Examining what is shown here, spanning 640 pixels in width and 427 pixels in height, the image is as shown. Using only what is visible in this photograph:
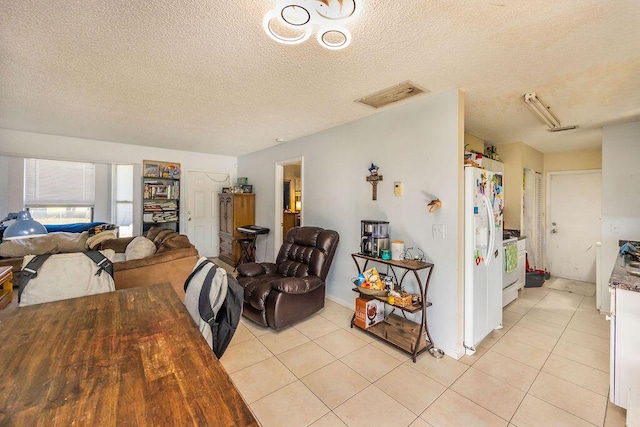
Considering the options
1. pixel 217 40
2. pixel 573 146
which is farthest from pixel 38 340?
pixel 573 146

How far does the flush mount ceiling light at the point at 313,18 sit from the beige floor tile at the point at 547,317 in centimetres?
364

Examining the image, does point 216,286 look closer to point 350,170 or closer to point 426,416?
point 426,416

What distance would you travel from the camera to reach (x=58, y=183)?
601 cm

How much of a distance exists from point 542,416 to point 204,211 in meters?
5.98

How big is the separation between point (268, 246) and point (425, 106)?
→ 11.8ft

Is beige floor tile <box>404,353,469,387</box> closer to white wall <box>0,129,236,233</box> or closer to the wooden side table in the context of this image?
the wooden side table

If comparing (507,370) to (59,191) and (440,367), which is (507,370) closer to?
(440,367)

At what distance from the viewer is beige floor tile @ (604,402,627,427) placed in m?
1.70

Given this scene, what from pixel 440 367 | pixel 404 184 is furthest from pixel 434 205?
pixel 440 367

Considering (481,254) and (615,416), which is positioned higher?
(481,254)

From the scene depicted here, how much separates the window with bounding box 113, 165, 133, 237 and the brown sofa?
3.06 metres

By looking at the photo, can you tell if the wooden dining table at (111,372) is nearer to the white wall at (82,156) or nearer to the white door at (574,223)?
the white wall at (82,156)

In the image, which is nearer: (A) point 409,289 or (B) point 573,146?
(A) point 409,289

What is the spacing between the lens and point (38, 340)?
1157 millimetres
